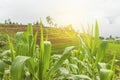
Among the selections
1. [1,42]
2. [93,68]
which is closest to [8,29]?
[1,42]

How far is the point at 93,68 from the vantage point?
2.53m

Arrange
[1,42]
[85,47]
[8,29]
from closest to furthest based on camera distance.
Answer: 1. [85,47]
2. [1,42]
3. [8,29]

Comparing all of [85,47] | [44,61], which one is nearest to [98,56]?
[85,47]

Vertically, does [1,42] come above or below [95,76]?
below

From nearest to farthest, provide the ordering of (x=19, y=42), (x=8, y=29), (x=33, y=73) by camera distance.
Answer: (x=33, y=73)
(x=19, y=42)
(x=8, y=29)

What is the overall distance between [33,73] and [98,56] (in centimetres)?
55

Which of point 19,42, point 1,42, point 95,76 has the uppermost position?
point 19,42

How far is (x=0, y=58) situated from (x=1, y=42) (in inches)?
560

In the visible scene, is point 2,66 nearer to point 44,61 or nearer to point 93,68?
point 44,61

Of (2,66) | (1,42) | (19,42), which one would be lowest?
(1,42)

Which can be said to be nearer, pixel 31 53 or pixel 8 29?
pixel 31 53

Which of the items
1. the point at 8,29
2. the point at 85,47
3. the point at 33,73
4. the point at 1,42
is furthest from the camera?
the point at 8,29

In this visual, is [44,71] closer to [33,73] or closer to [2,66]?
[33,73]

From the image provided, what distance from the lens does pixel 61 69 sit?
2.28 metres
